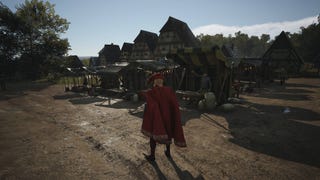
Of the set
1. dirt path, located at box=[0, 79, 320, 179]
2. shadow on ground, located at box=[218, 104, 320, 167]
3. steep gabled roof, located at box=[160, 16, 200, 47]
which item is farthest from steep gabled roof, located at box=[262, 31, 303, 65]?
dirt path, located at box=[0, 79, 320, 179]

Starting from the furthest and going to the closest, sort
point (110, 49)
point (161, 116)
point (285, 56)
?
point (110, 49) < point (285, 56) < point (161, 116)

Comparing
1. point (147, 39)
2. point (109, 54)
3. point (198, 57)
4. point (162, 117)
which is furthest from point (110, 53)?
point (162, 117)

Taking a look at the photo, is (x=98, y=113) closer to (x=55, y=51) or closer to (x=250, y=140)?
(x=250, y=140)

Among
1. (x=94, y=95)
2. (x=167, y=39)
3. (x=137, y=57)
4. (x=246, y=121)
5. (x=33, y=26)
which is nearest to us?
(x=246, y=121)

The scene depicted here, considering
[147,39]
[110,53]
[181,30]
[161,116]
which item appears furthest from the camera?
[110,53]

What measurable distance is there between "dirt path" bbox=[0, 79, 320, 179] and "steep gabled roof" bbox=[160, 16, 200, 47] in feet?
97.7

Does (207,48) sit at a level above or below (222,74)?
above

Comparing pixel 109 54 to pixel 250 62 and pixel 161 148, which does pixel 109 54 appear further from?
pixel 161 148

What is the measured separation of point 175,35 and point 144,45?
9141 mm

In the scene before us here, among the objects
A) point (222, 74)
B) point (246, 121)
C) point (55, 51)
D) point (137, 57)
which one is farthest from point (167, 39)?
point (246, 121)

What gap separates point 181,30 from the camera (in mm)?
37281

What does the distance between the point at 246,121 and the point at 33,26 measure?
3768 cm

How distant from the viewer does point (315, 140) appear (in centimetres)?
596

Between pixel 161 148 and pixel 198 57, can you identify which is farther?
pixel 198 57
